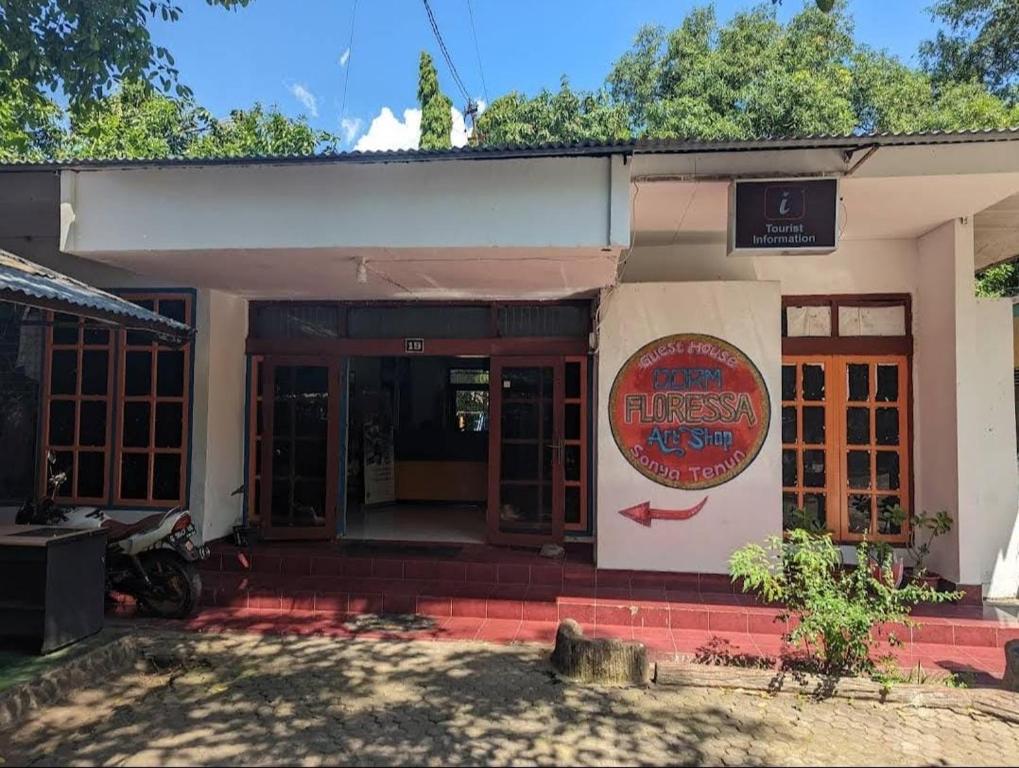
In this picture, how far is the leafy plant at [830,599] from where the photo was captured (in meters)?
4.06

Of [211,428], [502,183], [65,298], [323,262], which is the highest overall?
[502,183]

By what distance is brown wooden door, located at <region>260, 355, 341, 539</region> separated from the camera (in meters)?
7.05

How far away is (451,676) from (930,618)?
12.4 feet

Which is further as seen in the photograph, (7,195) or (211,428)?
(211,428)

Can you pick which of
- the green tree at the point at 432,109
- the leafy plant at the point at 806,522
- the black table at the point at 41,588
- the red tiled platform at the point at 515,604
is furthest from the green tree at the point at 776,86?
the black table at the point at 41,588

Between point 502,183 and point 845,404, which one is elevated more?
point 502,183

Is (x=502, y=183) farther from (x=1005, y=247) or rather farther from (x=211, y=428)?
(x=1005, y=247)

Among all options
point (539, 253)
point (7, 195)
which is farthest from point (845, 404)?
point (7, 195)

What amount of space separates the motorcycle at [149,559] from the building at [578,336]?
1.23m

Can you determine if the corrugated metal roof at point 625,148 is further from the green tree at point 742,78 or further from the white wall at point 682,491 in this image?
the green tree at point 742,78

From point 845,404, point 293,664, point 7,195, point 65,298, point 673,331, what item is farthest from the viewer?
point 845,404

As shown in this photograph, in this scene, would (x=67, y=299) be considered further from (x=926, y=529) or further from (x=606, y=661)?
(x=926, y=529)

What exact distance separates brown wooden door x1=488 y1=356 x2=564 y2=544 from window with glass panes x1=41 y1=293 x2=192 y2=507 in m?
3.21

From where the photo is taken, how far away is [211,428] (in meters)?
6.83
